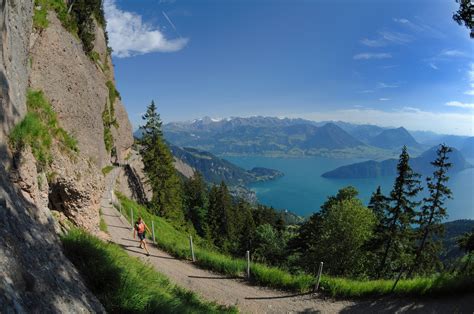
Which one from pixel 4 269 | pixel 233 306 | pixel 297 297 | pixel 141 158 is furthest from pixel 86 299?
pixel 141 158

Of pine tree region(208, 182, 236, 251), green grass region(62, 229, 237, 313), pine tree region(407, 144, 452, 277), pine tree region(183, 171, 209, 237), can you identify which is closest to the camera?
green grass region(62, 229, 237, 313)

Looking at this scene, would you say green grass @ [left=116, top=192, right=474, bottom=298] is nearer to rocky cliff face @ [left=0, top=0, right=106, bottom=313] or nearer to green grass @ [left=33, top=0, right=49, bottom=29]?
rocky cliff face @ [left=0, top=0, right=106, bottom=313]

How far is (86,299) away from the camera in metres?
5.74

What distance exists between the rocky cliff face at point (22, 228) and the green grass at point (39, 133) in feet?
0.88

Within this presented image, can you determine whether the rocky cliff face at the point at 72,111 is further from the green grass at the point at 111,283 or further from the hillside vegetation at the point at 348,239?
the hillside vegetation at the point at 348,239

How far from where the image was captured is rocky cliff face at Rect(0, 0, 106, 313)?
421 cm

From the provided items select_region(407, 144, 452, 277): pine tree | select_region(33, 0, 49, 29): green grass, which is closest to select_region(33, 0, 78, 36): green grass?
select_region(33, 0, 49, 29): green grass

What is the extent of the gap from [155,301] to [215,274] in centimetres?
861

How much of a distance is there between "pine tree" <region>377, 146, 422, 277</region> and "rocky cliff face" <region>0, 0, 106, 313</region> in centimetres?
2810

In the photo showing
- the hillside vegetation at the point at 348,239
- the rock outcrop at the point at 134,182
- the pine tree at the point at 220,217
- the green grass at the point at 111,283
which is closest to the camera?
the green grass at the point at 111,283

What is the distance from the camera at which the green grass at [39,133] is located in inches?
352

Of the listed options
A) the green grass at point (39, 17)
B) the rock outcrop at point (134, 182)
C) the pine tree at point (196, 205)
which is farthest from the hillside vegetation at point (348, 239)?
the green grass at point (39, 17)

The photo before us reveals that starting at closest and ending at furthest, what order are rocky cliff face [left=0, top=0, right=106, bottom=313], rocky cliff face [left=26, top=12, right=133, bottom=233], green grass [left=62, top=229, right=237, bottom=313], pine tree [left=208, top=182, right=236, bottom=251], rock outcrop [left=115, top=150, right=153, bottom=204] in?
rocky cliff face [left=0, top=0, right=106, bottom=313]
green grass [left=62, top=229, right=237, bottom=313]
rocky cliff face [left=26, top=12, right=133, bottom=233]
rock outcrop [left=115, top=150, right=153, bottom=204]
pine tree [left=208, top=182, right=236, bottom=251]

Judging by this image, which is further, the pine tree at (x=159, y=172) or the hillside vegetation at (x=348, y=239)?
the pine tree at (x=159, y=172)
